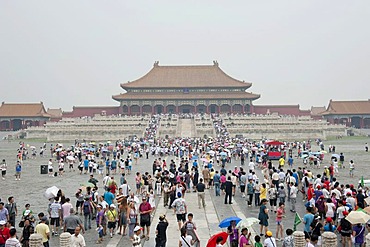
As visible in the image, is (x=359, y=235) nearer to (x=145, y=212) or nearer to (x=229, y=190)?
(x=145, y=212)

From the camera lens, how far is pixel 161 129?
53.1 meters

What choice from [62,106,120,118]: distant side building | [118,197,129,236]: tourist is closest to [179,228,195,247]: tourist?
[118,197,129,236]: tourist

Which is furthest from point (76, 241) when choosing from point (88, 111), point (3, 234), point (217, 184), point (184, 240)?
point (88, 111)

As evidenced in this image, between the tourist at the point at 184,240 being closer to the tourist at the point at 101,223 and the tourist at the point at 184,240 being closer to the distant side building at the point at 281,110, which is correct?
the tourist at the point at 101,223

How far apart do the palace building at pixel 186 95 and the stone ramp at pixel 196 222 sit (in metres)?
59.0

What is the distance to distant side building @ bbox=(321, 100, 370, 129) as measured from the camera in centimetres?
7406

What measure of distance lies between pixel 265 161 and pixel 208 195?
9698 millimetres

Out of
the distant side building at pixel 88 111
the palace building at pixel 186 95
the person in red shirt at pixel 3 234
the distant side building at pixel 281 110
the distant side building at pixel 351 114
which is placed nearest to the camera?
the person in red shirt at pixel 3 234

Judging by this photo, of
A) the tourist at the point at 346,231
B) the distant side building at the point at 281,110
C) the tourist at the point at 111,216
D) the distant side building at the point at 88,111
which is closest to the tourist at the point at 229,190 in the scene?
the tourist at the point at 111,216

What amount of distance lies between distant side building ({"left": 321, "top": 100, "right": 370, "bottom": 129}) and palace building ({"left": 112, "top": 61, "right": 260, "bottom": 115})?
13.3 meters

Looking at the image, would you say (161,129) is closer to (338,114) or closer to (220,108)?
(220,108)

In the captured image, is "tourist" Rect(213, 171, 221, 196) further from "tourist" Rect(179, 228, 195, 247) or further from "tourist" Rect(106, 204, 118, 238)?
"tourist" Rect(179, 228, 195, 247)

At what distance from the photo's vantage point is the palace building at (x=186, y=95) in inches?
3007

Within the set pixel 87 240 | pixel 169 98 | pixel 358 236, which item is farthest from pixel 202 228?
pixel 169 98
